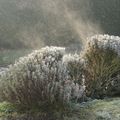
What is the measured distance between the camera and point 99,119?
568cm

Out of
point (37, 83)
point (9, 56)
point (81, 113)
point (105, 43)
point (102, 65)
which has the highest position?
point (9, 56)

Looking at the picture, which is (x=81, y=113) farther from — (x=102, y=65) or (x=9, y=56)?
(x=9, y=56)

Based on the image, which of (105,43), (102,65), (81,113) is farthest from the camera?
(102,65)

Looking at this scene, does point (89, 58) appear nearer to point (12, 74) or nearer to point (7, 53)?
point (12, 74)

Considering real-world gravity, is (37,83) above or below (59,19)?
below

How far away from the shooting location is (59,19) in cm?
2875

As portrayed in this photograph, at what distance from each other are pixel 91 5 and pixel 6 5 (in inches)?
234

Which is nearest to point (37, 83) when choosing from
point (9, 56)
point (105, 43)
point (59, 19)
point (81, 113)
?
point (81, 113)

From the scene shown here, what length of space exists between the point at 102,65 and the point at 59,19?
21.2m

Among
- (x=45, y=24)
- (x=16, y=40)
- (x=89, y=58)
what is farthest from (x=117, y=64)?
(x=45, y=24)

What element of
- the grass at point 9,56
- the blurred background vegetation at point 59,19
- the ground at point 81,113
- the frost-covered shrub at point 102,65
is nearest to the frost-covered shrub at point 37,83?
the ground at point 81,113

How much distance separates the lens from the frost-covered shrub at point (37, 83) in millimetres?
5664

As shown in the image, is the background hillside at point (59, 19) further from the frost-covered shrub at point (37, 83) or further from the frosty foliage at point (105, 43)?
the frost-covered shrub at point (37, 83)

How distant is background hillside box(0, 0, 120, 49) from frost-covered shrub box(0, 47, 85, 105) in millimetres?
20839
